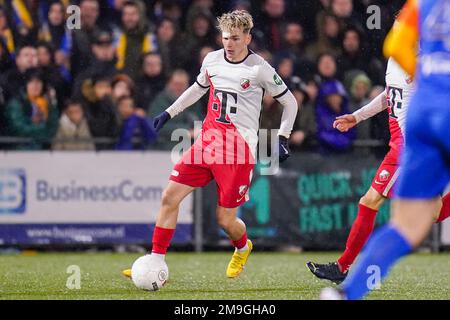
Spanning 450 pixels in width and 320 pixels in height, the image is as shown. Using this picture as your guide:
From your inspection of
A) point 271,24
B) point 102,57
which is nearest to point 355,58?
point 271,24

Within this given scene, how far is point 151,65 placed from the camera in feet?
44.4

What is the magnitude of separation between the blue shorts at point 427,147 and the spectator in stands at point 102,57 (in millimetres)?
8821

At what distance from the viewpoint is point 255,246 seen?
42.9 feet

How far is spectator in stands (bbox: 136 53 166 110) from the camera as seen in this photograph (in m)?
13.5

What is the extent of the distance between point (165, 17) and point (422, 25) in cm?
938

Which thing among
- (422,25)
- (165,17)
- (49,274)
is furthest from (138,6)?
(422,25)

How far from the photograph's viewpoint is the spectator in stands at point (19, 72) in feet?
42.6

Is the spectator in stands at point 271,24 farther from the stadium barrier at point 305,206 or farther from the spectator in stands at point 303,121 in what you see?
the stadium barrier at point 305,206

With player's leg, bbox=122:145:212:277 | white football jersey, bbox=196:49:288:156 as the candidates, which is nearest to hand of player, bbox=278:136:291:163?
white football jersey, bbox=196:49:288:156

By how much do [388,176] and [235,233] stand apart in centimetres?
150

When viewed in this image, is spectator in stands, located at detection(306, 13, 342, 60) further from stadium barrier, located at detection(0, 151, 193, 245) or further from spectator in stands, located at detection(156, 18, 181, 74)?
stadium barrier, located at detection(0, 151, 193, 245)

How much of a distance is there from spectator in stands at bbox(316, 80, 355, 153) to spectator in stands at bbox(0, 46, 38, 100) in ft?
12.5
